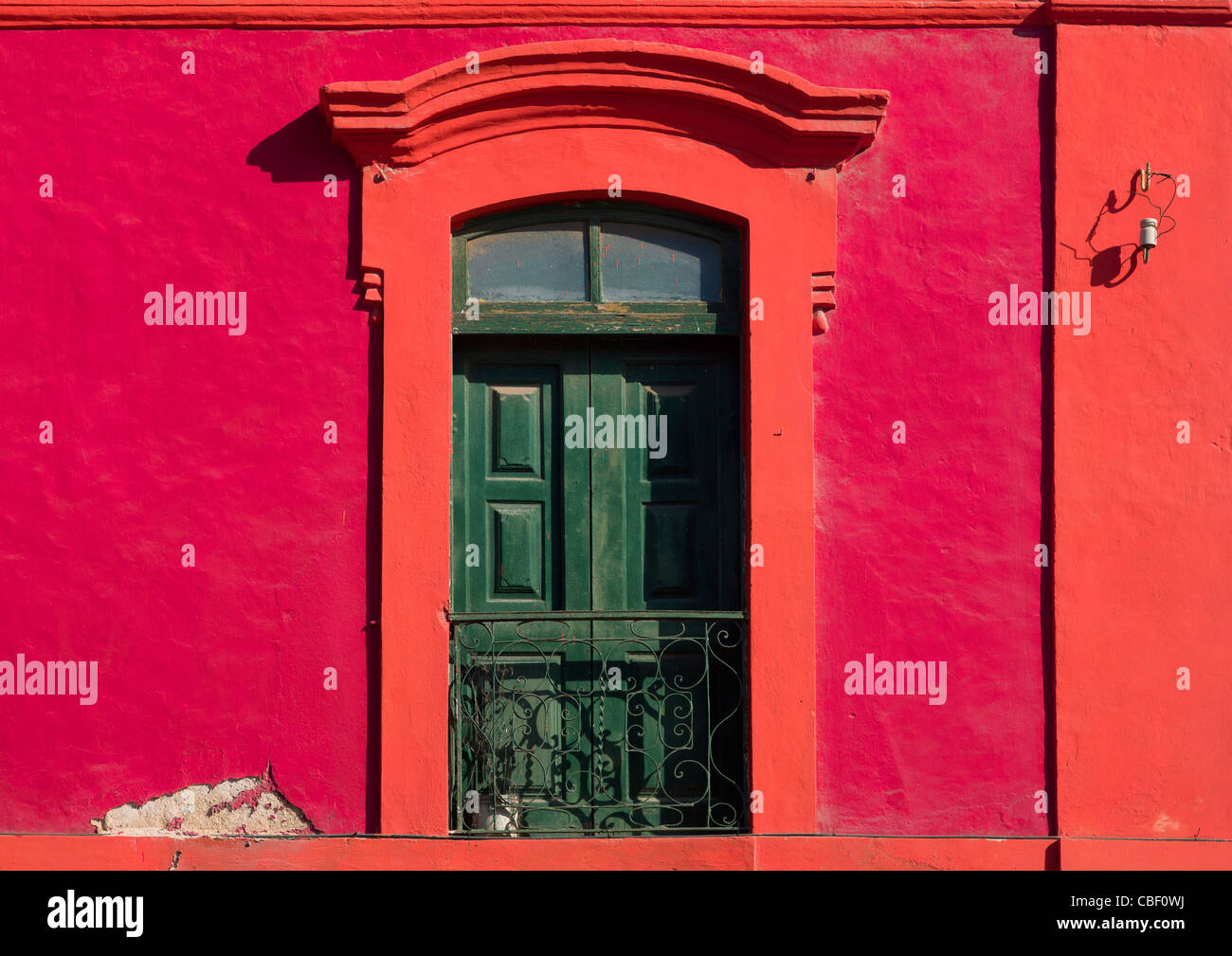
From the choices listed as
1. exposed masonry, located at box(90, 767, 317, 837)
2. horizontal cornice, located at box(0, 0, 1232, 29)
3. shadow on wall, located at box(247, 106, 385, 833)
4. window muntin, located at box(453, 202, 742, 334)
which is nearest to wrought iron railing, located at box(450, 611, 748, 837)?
shadow on wall, located at box(247, 106, 385, 833)

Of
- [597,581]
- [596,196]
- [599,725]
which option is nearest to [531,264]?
[596,196]

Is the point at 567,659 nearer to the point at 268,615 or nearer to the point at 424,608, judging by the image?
the point at 424,608

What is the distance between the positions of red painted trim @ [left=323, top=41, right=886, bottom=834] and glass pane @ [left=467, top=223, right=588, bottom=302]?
183 millimetres

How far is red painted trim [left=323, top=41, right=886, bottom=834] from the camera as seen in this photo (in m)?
6.13

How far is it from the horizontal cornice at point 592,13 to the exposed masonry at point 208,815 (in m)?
3.67

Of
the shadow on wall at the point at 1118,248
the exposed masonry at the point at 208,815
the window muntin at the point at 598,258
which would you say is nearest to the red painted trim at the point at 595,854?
the exposed masonry at the point at 208,815

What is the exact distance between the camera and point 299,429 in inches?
245

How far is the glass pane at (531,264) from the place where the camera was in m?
6.42

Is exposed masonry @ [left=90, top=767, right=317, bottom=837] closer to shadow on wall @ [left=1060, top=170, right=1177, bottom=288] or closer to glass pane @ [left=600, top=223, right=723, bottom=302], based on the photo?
glass pane @ [left=600, top=223, right=723, bottom=302]

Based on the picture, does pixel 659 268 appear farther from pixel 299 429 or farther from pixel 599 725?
pixel 599 725

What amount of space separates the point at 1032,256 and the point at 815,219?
1.07m

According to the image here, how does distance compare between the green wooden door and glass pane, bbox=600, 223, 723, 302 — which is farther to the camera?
glass pane, bbox=600, 223, 723, 302

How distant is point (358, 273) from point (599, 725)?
2448 mm

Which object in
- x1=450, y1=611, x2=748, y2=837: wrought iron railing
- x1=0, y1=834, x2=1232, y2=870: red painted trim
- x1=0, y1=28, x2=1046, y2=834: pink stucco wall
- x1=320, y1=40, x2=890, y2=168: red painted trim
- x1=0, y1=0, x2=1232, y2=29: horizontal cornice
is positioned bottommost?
x1=0, y1=834, x2=1232, y2=870: red painted trim
